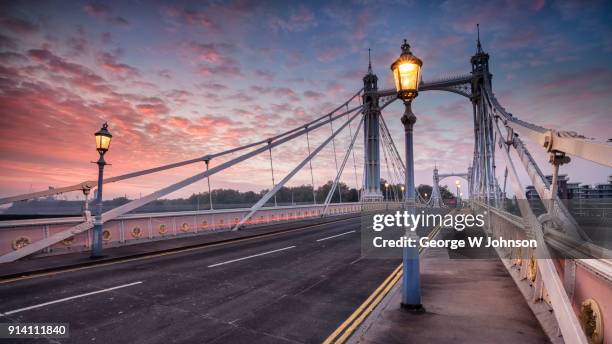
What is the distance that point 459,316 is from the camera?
17.1 ft

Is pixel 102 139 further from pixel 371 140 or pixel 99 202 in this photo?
pixel 371 140

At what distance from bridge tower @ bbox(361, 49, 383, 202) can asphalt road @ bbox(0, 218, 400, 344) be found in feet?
101

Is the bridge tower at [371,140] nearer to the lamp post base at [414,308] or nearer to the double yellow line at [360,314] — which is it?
the double yellow line at [360,314]

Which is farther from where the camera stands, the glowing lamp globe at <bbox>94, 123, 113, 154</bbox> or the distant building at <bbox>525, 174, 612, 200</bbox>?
the distant building at <bbox>525, 174, 612, 200</bbox>

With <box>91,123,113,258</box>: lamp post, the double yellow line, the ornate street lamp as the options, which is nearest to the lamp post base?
the double yellow line

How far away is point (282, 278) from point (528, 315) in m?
5.29

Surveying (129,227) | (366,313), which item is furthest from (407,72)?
(129,227)

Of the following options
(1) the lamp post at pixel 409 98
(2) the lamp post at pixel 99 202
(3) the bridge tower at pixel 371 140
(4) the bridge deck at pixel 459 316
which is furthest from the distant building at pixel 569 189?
(3) the bridge tower at pixel 371 140

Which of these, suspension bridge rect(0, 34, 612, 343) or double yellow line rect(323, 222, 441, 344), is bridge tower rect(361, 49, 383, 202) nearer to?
suspension bridge rect(0, 34, 612, 343)

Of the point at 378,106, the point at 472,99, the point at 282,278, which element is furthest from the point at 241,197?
the point at 282,278

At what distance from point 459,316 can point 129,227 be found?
12906 millimetres

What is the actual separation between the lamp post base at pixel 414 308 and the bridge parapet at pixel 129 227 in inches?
458

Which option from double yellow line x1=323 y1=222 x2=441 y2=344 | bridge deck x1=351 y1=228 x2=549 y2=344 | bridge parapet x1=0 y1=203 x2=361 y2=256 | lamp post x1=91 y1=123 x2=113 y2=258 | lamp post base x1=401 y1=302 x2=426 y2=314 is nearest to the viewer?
bridge deck x1=351 y1=228 x2=549 y2=344

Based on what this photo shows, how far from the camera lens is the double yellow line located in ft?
15.6
